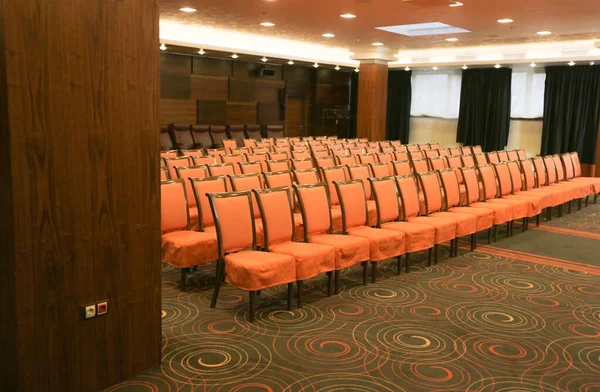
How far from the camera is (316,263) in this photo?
197 inches

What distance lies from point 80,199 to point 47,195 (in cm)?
20

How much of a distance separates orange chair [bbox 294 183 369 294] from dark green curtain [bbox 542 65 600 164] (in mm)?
13094

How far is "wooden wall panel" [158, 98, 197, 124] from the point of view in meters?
15.9

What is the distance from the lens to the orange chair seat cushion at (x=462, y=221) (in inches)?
267

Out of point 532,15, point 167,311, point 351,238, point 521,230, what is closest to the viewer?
point 167,311

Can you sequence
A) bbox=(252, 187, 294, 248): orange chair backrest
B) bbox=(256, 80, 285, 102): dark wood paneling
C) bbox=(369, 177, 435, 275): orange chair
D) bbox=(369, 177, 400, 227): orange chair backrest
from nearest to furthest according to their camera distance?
bbox=(252, 187, 294, 248): orange chair backrest
bbox=(369, 177, 435, 275): orange chair
bbox=(369, 177, 400, 227): orange chair backrest
bbox=(256, 80, 285, 102): dark wood paneling

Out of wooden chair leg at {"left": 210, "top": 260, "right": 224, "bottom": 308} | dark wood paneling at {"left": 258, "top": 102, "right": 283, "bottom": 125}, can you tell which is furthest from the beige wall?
wooden chair leg at {"left": 210, "top": 260, "right": 224, "bottom": 308}

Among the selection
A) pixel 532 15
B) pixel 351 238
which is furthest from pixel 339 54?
pixel 351 238

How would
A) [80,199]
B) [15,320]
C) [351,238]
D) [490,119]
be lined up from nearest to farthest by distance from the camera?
[15,320]
[80,199]
[351,238]
[490,119]

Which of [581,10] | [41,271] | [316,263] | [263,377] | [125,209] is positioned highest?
[581,10]

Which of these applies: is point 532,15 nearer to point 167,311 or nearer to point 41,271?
point 167,311

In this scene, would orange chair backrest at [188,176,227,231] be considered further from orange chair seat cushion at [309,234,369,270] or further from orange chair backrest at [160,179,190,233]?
orange chair seat cushion at [309,234,369,270]

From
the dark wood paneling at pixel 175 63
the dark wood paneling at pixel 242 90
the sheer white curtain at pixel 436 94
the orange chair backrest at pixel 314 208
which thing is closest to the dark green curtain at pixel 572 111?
the sheer white curtain at pixel 436 94

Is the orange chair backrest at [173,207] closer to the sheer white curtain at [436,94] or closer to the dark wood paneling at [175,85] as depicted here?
the dark wood paneling at [175,85]
